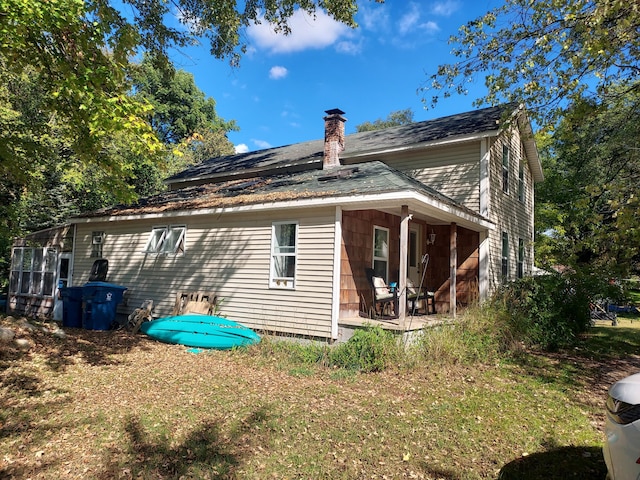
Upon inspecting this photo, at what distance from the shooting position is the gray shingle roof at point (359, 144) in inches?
499

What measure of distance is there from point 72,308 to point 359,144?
34.9 ft

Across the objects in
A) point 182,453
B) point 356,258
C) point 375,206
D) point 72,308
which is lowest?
point 182,453

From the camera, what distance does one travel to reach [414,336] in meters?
8.40

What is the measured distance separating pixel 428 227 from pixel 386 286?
148 inches

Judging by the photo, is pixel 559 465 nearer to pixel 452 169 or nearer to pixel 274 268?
pixel 274 268

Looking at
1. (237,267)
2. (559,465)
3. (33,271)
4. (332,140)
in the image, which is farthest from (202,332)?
(33,271)

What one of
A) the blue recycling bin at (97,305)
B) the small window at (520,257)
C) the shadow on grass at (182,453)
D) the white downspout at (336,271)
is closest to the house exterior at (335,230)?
the white downspout at (336,271)

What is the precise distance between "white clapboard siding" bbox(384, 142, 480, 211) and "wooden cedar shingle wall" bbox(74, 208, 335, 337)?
16.5ft

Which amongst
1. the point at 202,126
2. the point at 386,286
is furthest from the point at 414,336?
the point at 202,126

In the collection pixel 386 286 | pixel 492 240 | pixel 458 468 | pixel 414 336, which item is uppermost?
pixel 492 240

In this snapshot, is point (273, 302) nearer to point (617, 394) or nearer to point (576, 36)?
point (617, 394)

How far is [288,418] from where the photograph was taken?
17.1ft

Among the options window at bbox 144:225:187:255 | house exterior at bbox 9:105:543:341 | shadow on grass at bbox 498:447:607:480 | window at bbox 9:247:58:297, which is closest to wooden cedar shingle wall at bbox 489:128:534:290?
house exterior at bbox 9:105:543:341

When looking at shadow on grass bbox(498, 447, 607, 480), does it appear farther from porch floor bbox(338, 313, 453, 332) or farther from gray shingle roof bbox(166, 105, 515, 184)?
gray shingle roof bbox(166, 105, 515, 184)
